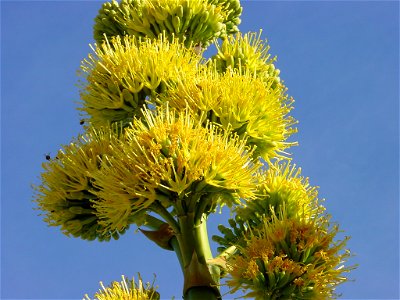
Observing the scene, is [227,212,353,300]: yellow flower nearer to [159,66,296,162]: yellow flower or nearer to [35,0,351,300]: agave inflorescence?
[35,0,351,300]: agave inflorescence

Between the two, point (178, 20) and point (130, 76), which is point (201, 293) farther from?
point (178, 20)

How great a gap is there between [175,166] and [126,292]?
1.21 metres

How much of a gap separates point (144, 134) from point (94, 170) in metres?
0.56

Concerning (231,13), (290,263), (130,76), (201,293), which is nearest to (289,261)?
(290,263)

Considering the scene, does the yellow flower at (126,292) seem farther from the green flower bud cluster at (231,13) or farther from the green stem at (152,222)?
the green flower bud cluster at (231,13)

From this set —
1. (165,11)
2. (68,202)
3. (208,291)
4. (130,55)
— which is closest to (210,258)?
(208,291)

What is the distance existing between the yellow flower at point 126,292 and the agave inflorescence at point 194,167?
0.01m

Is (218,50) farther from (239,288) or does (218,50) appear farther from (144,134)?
(239,288)

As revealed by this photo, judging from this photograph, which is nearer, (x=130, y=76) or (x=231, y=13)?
(x=130, y=76)

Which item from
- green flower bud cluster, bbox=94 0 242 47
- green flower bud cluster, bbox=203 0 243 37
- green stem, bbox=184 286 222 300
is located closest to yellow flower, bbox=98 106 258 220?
green stem, bbox=184 286 222 300

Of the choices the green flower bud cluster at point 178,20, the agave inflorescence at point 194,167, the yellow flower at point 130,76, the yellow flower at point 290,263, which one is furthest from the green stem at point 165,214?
the green flower bud cluster at point 178,20

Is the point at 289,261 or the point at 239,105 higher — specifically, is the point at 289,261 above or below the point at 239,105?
below

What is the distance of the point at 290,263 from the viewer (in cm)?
424

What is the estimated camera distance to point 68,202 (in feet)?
16.0
